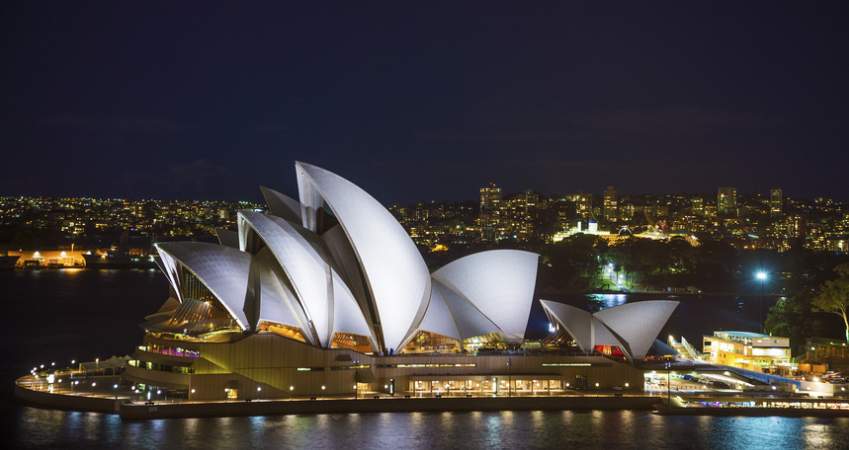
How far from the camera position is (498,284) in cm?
3719

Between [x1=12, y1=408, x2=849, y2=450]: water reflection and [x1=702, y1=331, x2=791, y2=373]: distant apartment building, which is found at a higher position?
[x1=702, y1=331, x2=791, y2=373]: distant apartment building

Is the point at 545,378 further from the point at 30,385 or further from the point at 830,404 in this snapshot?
the point at 30,385

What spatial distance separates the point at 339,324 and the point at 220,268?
15.1 ft

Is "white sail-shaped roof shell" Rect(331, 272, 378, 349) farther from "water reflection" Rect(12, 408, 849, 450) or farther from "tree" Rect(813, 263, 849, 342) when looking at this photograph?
"tree" Rect(813, 263, 849, 342)

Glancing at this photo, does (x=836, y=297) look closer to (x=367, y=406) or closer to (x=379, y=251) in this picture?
(x=379, y=251)

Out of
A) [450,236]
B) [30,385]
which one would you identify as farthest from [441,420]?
[450,236]

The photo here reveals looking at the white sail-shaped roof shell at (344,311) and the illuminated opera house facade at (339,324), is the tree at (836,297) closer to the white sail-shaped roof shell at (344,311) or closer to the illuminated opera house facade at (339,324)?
the illuminated opera house facade at (339,324)

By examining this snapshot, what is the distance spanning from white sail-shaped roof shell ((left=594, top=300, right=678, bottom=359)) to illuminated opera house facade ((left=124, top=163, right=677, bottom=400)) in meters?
0.07

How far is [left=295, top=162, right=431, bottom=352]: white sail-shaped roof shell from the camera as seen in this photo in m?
33.3

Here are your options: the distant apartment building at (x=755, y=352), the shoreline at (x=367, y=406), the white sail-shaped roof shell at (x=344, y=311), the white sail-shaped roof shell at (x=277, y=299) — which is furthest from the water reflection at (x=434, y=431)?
the distant apartment building at (x=755, y=352)

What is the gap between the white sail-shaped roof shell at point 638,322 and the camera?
120 feet

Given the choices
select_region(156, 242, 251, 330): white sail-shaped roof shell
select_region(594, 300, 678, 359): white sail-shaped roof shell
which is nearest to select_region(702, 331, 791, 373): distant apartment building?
select_region(594, 300, 678, 359): white sail-shaped roof shell

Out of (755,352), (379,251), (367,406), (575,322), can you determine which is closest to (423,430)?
(367,406)

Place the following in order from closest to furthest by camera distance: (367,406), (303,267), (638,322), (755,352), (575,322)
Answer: (367,406) → (303,267) → (575,322) → (638,322) → (755,352)
